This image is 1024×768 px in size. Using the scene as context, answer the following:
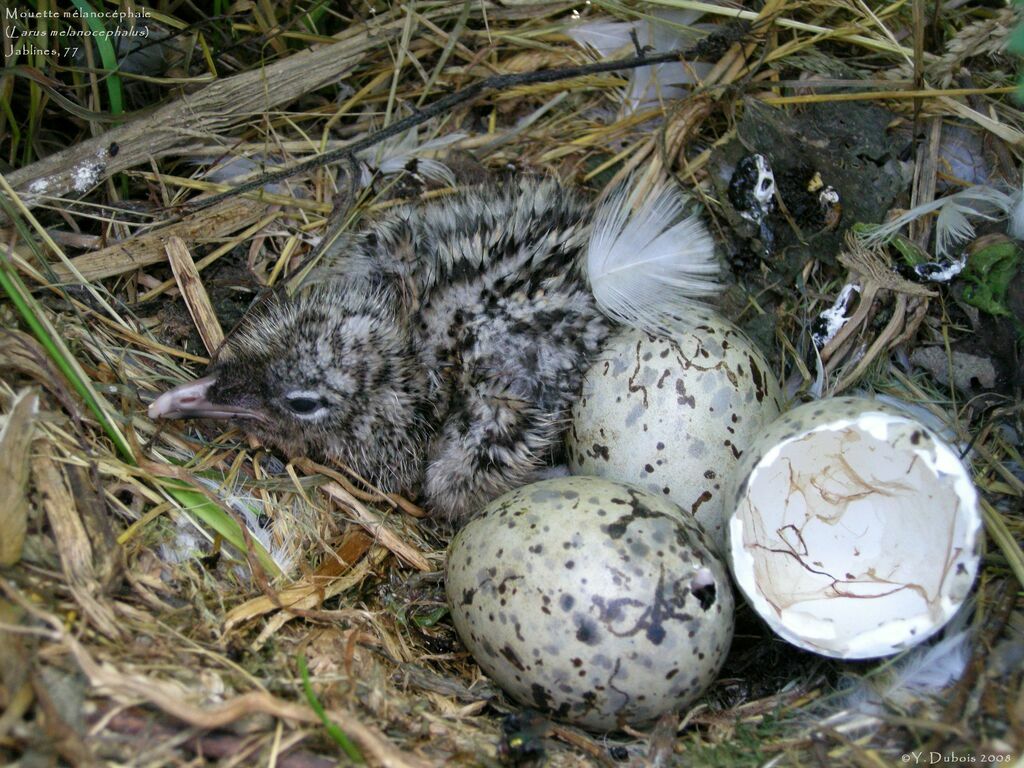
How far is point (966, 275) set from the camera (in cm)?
286

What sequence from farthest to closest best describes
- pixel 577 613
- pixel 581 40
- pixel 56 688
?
1. pixel 581 40
2. pixel 577 613
3. pixel 56 688

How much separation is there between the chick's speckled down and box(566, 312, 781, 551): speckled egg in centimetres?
21

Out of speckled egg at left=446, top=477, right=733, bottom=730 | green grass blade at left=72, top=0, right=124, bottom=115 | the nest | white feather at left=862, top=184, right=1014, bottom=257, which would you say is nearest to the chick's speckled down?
the nest

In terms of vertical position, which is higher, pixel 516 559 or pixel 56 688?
pixel 56 688

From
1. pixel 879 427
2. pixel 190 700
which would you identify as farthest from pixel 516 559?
pixel 879 427

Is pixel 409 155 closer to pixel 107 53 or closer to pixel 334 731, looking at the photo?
pixel 107 53

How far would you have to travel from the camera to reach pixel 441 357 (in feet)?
9.77

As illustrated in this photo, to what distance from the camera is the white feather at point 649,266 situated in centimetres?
275

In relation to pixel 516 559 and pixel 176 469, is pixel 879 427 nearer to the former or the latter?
pixel 516 559

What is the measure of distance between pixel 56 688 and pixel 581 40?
2838 millimetres

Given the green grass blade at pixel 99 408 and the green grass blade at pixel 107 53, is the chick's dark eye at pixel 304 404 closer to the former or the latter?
the green grass blade at pixel 99 408

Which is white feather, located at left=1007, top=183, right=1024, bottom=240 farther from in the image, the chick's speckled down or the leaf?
the chick's speckled down

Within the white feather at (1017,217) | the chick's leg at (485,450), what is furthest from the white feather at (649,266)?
the white feather at (1017,217)

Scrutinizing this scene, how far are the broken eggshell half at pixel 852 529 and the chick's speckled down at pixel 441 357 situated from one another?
738 millimetres
